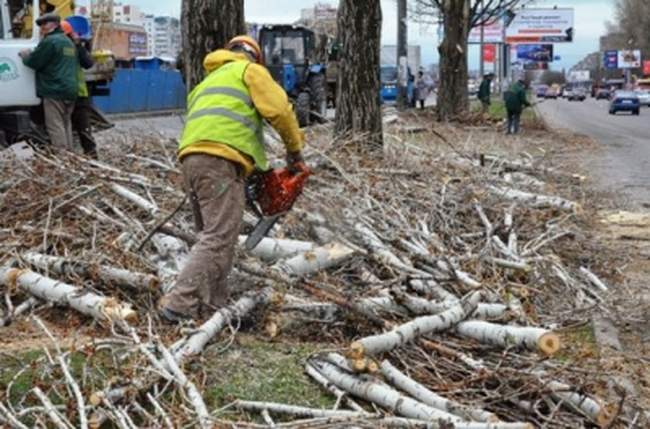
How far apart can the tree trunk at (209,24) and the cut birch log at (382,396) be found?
5.89 m

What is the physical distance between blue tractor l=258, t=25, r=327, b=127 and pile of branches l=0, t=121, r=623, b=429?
647 inches

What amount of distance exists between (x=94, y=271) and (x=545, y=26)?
68226 millimetres

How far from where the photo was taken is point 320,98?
26906mm

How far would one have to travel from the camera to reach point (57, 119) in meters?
11.0

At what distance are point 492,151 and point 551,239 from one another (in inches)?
206

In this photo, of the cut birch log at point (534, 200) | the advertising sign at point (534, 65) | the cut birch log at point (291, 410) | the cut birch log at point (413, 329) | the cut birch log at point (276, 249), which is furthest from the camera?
the advertising sign at point (534, 65)

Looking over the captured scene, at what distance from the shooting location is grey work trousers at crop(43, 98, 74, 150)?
1095 centimetres

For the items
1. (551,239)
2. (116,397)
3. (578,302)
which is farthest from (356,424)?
(551,239)

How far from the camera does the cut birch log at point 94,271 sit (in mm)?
6195

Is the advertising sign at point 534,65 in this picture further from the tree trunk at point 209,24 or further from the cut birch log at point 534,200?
the cut birch log at point 534,200

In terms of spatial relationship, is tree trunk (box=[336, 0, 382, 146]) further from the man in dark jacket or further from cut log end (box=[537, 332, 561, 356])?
cut log end (box=[537, 332, 561, 356])

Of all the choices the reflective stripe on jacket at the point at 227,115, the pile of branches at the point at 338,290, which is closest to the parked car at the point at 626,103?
the pile of branches at the point at 338,290

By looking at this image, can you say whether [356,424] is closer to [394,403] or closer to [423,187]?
[394,403]

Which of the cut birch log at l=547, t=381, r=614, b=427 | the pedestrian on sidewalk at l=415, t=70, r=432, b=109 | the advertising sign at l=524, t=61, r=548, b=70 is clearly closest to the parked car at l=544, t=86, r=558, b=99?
the advertising sign at l=524, t=61, r=548, b=70
